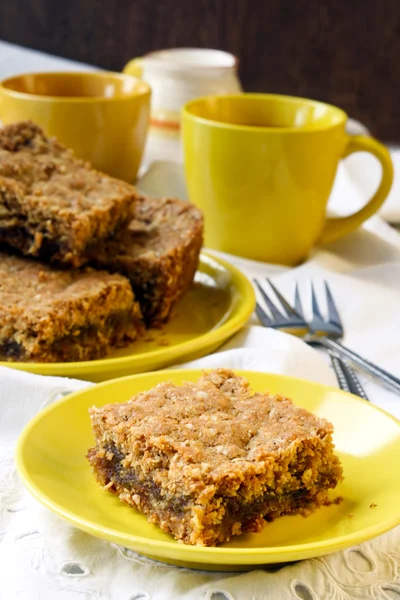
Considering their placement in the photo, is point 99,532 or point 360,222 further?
point 360,222

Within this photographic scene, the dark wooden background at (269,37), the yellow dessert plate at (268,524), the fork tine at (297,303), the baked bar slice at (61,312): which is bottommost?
the dark wooden background at (269,37)

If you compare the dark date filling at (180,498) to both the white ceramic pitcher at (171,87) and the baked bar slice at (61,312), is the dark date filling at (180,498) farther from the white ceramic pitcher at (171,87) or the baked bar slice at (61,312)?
the white ceramic pitcher at (171,87)

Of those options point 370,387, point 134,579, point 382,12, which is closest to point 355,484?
point 134,579

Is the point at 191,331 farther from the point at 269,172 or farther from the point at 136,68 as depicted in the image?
the point at 136,68

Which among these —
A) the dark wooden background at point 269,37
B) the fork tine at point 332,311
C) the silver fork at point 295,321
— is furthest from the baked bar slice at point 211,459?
the dark wooden background at point 269,37

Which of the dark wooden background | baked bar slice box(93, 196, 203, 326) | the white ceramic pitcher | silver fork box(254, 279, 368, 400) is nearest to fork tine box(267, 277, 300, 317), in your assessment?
silver fork box(254, 279, 368, 400)

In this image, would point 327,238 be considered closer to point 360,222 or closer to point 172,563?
point 360,222
